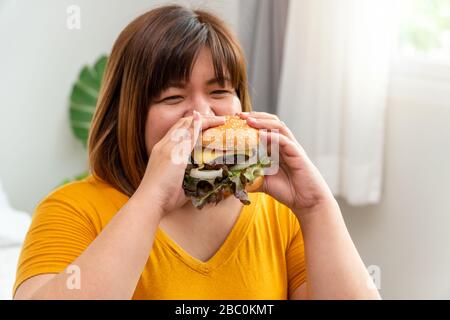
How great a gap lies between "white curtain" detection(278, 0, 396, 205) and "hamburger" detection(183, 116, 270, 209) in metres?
1.17

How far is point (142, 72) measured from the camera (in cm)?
106

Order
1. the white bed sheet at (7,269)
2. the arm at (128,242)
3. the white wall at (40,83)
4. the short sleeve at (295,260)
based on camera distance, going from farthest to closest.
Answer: the white wall at (40,83)
the white bed sheet at (7,269)
the short sleeve at (295,260)
the arm at (128,242)

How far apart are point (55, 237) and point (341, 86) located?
57.2 inches

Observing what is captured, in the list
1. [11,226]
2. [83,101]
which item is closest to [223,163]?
[11,226]

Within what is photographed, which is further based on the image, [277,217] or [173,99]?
[277,217]

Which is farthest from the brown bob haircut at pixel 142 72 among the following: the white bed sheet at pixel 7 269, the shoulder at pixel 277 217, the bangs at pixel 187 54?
the white bed sheet at pixel 7 269

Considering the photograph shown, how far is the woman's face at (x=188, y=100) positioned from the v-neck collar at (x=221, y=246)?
0.18 m

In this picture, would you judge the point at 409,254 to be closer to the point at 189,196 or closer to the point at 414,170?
the point at 414,170

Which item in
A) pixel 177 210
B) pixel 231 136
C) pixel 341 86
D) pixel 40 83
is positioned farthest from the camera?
pixel 40 83

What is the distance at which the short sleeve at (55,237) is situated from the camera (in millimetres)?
952

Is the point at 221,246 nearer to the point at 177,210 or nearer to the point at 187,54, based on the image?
the point at 177,210

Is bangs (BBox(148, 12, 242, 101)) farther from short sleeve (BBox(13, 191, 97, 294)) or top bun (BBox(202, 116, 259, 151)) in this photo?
short sleeve (BBox(13, 191, 97, 294))

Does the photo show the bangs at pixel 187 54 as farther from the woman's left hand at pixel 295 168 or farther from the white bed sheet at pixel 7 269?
the white bed sheet at pixel 7 269
